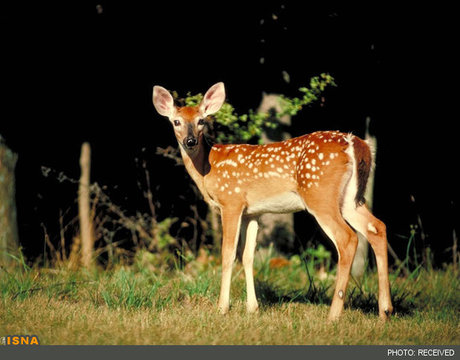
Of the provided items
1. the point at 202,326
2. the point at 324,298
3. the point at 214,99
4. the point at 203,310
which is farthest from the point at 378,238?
the point at 214,99

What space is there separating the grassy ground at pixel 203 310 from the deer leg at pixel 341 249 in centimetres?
14

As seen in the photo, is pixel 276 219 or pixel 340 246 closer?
pixel 340 246

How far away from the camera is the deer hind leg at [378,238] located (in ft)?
18.3

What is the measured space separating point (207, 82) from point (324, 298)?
3.78 meters

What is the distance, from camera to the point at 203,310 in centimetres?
566

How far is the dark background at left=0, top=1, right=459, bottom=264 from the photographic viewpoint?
805cm

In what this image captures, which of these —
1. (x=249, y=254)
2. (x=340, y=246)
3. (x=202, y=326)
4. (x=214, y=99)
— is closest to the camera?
(x=202, y=326)

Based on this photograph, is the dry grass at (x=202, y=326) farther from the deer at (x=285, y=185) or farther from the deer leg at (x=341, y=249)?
the deer at (x=285, y=185)

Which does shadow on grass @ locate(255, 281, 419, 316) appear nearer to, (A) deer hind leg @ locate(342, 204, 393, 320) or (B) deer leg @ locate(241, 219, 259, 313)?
(B) deer leg @ locate(241, 219, 259, 313)

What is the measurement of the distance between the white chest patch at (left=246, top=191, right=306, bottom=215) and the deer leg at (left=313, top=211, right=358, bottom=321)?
382 mm

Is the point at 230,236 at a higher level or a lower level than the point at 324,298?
higher

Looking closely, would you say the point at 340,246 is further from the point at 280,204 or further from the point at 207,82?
the point at 207,82

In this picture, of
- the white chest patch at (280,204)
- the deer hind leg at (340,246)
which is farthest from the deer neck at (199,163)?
the deer hind leg at (340,246)

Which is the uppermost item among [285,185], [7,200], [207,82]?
[207,82]
